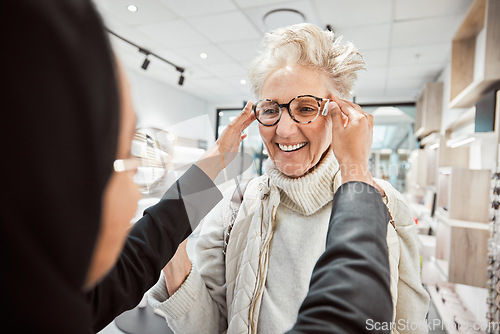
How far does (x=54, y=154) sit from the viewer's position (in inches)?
9.1

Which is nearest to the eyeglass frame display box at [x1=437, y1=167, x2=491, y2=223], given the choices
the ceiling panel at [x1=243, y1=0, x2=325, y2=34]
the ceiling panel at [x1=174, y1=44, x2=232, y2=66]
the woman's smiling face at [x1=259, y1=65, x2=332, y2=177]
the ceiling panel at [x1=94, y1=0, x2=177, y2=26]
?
the woman's smiling face at [x1=259, y1=65, x2=332, y2=177]

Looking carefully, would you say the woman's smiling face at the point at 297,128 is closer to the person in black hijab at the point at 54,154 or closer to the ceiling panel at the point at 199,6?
the person in black hijab at the point at 54,154

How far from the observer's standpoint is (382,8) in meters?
3.05

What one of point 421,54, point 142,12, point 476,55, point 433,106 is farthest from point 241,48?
point 433,106

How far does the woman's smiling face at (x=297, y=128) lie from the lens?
1.00 m

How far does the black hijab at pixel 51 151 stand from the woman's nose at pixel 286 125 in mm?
768

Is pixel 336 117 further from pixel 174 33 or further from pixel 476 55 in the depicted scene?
pixel 174 33

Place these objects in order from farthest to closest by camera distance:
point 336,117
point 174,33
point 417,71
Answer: point 417,71 → point 174,33 → point 336,117

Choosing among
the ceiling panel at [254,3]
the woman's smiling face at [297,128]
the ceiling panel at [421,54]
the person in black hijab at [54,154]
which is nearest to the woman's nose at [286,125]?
the woman's smiling face at [297,128]

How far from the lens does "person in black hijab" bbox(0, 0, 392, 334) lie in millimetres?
215

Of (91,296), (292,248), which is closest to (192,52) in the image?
(292,248)

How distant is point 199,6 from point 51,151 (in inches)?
137

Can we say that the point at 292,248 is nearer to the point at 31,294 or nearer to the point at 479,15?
the point at 31,294

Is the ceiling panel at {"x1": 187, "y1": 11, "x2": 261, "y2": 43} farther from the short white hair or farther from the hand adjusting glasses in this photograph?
the hand adjusting glasses
